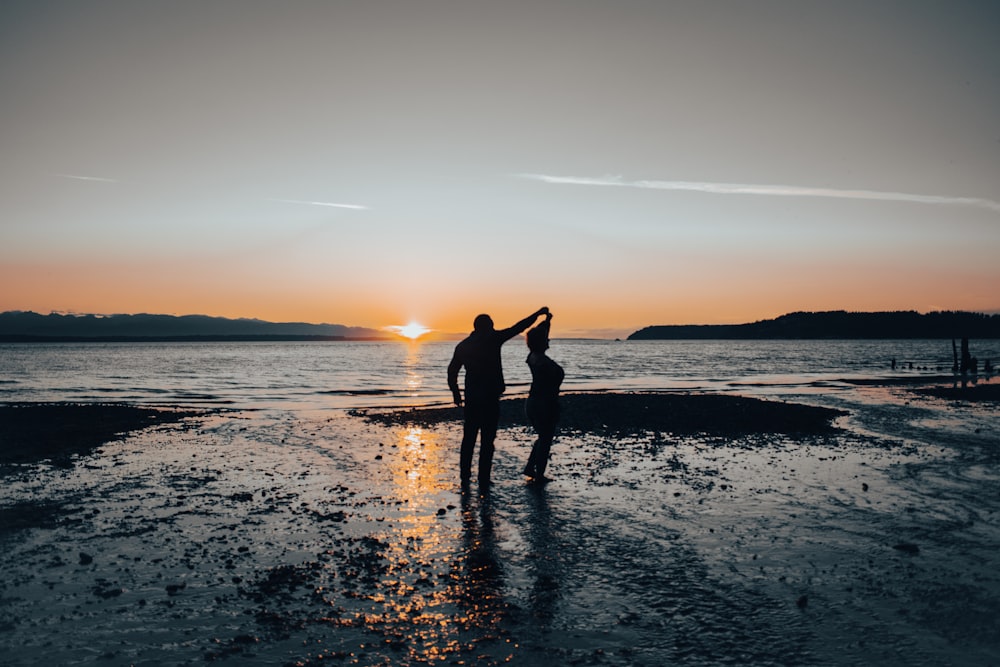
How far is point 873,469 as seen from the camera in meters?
12.3

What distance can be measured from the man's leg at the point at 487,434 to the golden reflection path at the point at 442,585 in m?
0.56

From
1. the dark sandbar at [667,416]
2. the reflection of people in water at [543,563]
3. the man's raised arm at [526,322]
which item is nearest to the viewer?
the reflection of people in water at [543,563]

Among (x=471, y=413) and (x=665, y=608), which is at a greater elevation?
(x=471, y=413)

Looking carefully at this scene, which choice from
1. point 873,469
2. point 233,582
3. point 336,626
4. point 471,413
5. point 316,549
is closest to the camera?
point 336,626

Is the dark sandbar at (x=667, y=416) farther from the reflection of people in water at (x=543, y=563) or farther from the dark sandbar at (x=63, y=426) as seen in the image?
the reflection of people in water at (x=543, y=563)

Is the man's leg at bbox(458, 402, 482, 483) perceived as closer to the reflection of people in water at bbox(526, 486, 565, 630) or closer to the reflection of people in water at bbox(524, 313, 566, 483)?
the reflection of people in water at bbox(524, 313, 566, 483)

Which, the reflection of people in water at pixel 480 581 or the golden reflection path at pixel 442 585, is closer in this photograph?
the golden reflection path at pixel 442 585

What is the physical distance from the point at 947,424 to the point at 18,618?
75.9ft

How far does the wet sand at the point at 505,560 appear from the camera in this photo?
489 centimetres

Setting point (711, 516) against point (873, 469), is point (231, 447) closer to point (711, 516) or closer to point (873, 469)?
point (711, 516)

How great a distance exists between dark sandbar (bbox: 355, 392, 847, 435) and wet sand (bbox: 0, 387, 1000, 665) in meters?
4.94

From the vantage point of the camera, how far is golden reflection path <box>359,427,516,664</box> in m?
4.82

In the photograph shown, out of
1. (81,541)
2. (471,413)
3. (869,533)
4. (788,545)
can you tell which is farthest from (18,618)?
(869,533)

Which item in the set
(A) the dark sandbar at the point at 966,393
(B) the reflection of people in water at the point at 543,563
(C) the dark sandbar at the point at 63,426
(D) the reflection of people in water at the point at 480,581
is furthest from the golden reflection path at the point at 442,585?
(A) the dark sandbar at the point at 966,393
